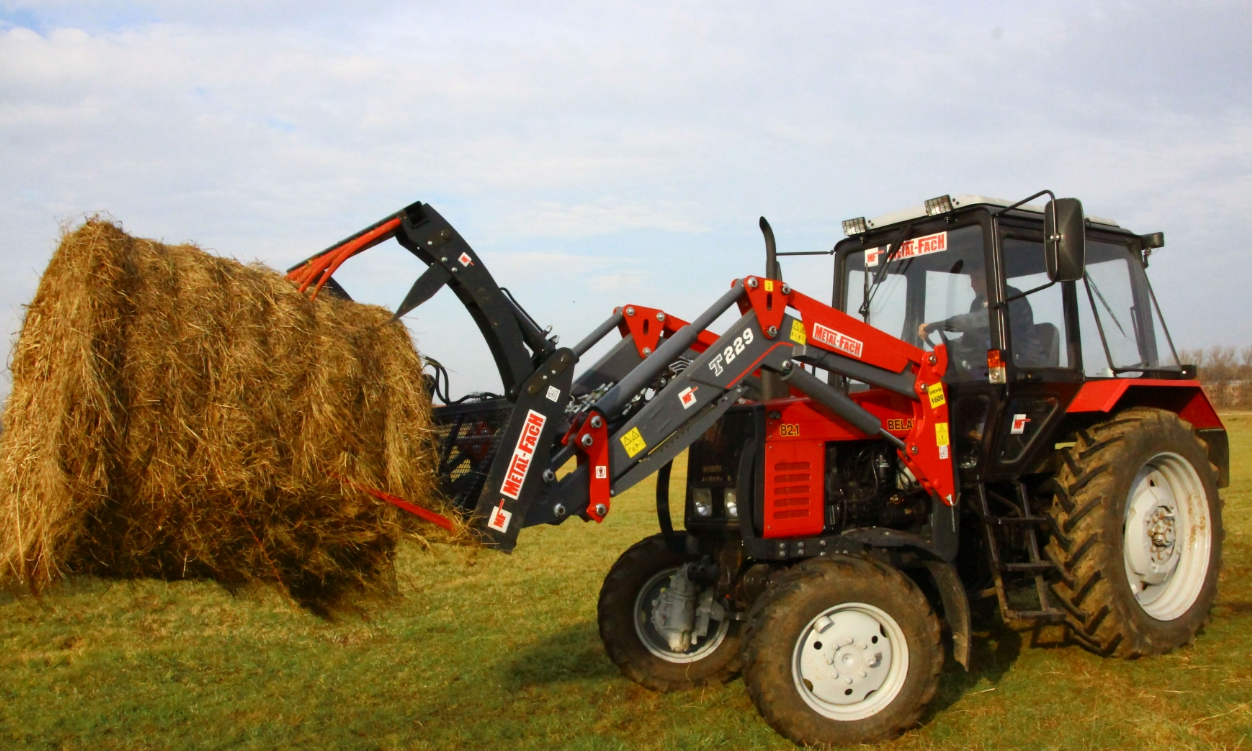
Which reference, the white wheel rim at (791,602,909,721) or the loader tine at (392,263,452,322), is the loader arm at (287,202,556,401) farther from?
the white wheel rim at (791,602,909,721)

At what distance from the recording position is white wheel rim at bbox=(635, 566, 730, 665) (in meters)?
6.08

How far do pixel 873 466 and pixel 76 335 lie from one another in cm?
418

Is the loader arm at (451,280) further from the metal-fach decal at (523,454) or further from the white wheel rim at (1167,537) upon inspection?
the white wheel rim at (1167,537)

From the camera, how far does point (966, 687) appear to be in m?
5.72

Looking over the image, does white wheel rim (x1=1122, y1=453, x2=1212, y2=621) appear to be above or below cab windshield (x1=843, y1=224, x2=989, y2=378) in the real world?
below

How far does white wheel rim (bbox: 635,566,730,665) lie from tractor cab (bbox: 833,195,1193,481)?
1.72 meters

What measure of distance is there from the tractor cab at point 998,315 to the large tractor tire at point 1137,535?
320 mm

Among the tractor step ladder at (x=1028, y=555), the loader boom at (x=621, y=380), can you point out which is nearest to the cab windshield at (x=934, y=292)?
the loader boom at (x=621, y=380)

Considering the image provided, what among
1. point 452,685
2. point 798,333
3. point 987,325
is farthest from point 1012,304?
point 452,685

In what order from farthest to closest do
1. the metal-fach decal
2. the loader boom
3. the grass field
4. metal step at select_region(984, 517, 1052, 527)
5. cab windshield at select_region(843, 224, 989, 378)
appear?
1. cab windshield at select_region(843, 224, 989, 378)
2. metal step at select_region(984, 517, 1052, 527)
3. the grass field
4. the metal-fach decal
5. the loader boom

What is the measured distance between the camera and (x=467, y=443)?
4.94 metres

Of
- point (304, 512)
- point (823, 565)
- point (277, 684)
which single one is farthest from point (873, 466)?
point (277, 684)

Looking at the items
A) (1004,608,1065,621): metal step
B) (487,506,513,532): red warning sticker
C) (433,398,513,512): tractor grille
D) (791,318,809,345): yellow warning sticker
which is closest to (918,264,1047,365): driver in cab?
(791,318,809,345): yellow warning sticker

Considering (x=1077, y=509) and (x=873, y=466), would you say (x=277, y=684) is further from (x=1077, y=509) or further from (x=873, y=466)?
(x=1077, y=509)
